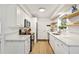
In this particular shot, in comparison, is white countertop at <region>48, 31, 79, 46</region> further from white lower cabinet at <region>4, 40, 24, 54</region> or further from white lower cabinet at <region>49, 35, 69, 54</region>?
white lower cabinet at <region>4, 40, 24, 54</region>

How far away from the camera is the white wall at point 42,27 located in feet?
36.6

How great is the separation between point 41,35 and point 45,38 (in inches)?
18.2

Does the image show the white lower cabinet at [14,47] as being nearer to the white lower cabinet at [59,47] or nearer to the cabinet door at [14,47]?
the cabinet door at [14,47]

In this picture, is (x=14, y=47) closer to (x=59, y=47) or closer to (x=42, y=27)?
(x=59, y=47)

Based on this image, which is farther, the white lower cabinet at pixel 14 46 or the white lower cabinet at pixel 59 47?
the white lower cabinet at pixel 14 46

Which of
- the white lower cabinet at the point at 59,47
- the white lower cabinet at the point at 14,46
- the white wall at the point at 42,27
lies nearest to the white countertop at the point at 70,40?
the white lower cabinet at the point at 59,47

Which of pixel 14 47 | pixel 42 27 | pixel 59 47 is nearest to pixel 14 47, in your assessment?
pixel 14 47

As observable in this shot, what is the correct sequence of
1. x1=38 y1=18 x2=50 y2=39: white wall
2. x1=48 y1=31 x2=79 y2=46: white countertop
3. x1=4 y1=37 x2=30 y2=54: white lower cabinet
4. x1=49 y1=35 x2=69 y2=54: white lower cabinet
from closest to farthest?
x1=48 y1=31 x2=79 y2=46: white countertop → x1=49 y1=35 x2=69 y2=54: white lower cabinet → x1=4 y1=37 x2=30 y2=54: white lower cabinet → x1=38 y1=18 x2=50 y2=39: white wall

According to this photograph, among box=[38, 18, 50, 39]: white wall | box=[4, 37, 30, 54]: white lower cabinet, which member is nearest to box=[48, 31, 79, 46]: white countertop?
box=[4, 37, 30, 54]: white lower cabinet

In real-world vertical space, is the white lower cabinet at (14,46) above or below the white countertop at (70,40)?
below

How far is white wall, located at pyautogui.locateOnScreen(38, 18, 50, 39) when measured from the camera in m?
11.1

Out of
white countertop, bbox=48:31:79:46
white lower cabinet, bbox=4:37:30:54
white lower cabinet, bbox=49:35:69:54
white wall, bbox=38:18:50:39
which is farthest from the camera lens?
white wall, bbox=38:18:50:39

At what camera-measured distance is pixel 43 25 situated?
1125cm
